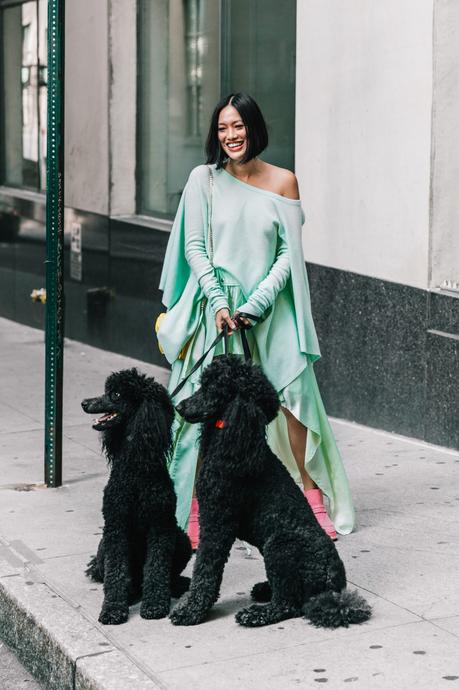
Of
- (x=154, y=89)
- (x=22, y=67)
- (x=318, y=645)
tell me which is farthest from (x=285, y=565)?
(x=22, y=67)

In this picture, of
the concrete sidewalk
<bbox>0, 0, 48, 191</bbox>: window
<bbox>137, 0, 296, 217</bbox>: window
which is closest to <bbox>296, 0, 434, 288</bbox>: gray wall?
<bbox>137, 0, 296, 217</bbox>: window

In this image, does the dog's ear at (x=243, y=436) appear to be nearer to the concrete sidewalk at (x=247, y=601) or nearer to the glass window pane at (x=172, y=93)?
the concrete sidewalk at (x=247, y=601)

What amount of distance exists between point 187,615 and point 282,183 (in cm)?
192

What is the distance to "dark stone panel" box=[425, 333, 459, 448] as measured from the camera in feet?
24.0

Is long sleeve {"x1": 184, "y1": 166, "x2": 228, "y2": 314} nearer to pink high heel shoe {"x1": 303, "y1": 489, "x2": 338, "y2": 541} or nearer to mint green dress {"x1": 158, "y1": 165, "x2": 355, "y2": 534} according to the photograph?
mint green dress {"x1": 158, "y1": 165, "x2": 355, "y2": 534}

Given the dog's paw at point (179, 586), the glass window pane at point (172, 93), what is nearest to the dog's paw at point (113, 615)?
the dog's paw at point (179, 586)

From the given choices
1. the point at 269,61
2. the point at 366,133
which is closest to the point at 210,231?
the point at 366,133

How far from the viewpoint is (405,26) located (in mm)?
7430

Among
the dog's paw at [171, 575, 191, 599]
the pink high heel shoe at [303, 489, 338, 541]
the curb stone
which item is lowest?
the curb stone

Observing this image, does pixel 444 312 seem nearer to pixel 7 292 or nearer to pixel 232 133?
pixel 232 133

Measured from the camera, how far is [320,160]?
27.2 feet

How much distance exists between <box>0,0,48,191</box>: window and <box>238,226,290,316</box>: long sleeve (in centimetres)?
763

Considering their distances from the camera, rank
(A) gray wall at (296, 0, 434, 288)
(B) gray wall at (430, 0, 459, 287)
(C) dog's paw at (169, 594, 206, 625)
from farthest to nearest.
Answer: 1. (A) gray wall at (296, 0, 434, 288)
2. (B) gray wall at (430, 0, 459, 287)
3. (C) dog's paw at (169, 594, 206, 625)

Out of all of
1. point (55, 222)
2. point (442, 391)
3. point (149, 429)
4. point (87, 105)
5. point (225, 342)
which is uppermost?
point (87, 105)
